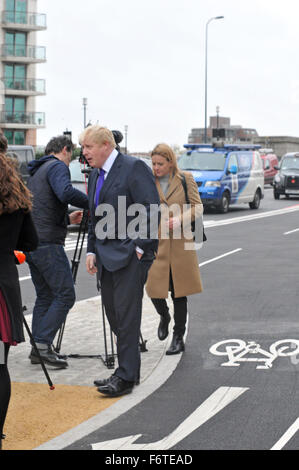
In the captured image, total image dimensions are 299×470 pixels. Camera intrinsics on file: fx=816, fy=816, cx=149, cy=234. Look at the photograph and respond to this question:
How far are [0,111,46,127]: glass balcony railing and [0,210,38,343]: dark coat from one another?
211 ft

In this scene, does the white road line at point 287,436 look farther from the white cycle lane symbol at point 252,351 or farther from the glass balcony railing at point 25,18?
the glass balcony railing at point 25,18

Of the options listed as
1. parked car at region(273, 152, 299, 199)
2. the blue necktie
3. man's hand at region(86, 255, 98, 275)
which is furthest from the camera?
parked car at region(273, 152, 299, 199)

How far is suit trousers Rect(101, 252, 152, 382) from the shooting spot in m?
5.77

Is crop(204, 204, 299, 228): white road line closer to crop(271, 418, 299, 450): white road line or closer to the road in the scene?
the road

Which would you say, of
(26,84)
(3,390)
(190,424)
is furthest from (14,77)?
(3,390)

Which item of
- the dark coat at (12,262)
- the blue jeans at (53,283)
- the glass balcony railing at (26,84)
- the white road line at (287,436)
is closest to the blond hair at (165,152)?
the blue jeans at (53,283)

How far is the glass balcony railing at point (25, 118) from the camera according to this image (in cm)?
6812

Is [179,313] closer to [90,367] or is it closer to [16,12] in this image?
[90,367]

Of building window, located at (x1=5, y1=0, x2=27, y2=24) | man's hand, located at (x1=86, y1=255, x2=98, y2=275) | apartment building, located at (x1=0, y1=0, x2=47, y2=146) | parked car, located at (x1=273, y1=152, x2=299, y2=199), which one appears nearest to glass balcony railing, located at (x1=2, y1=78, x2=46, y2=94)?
apartment building, located at (x1=0, y1=0, x2=47, y2=146)

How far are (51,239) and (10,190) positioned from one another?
229 cm

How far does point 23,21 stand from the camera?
68500 mm

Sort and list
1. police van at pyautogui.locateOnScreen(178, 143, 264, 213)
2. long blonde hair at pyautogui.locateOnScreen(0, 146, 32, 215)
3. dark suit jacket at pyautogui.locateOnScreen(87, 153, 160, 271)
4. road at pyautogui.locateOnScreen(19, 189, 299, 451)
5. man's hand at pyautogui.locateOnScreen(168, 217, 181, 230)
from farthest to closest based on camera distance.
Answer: police van at pyautogui.locateOnScreen(178, 143, 264, 213) → man's hand at pyautogui.locateOnScreen(168, 217, 181, 230) → dark suit jacket at pyautogui.locateOnScreen(87, 153, 160, 271) → road at pyautogui.locateOnScreen(19, 189, 299, 451) → long blonde hair at pyautogui.locateOnScreen(0, 146, 32, 215)

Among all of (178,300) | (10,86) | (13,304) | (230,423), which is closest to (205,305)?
(178,300)

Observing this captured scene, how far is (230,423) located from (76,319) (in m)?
3.78
